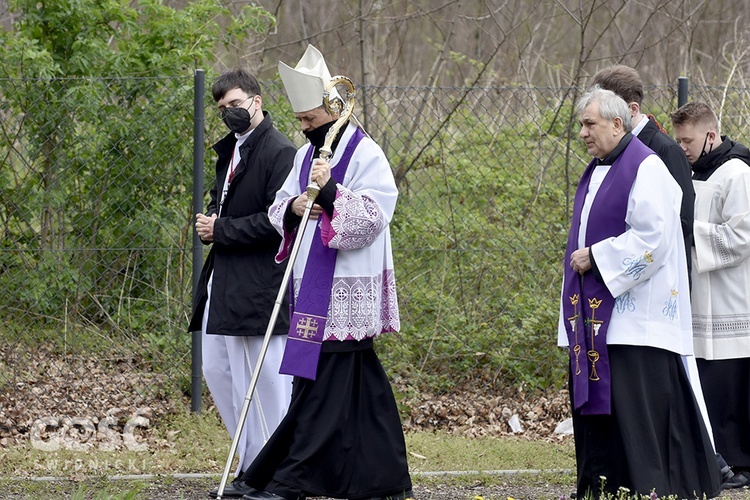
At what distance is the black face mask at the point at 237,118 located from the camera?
18.0ft

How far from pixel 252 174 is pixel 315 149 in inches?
21.7

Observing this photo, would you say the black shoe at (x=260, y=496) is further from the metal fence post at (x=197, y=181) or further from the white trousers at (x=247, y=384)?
the metal fence post at (x=197, y=181)

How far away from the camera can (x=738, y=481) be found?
19.4ft

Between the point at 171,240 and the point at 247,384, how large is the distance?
205 centimetres

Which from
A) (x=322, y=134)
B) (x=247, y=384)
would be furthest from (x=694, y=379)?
(x=247, y=384)

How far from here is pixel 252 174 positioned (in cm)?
555

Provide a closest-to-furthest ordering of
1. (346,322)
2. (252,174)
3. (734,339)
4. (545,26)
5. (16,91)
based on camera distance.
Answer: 1. (346,322)
2. (252,174)
3. (734,339)
4. (16,91)
5. (545,26)

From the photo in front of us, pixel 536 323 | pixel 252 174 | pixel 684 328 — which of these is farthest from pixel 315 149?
pixel 536 323

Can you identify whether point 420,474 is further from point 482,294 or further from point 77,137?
point 77,137

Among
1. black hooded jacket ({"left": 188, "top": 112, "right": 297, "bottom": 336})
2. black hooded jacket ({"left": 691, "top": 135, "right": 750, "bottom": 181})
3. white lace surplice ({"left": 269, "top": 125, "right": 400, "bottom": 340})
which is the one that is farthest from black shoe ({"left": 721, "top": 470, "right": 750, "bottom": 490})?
black hooded jacket ({"left": 188, "top": 112, "right": 297, "bottom": 336})

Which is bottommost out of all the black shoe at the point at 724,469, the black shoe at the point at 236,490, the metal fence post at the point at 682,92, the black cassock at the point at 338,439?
the black shoe at the point at 236,490

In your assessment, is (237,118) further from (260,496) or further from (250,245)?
(260,496)

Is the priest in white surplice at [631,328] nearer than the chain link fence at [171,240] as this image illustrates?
Yes

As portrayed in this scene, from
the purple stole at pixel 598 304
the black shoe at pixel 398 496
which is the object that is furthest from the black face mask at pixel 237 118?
the black shoe at pixel 398 496
